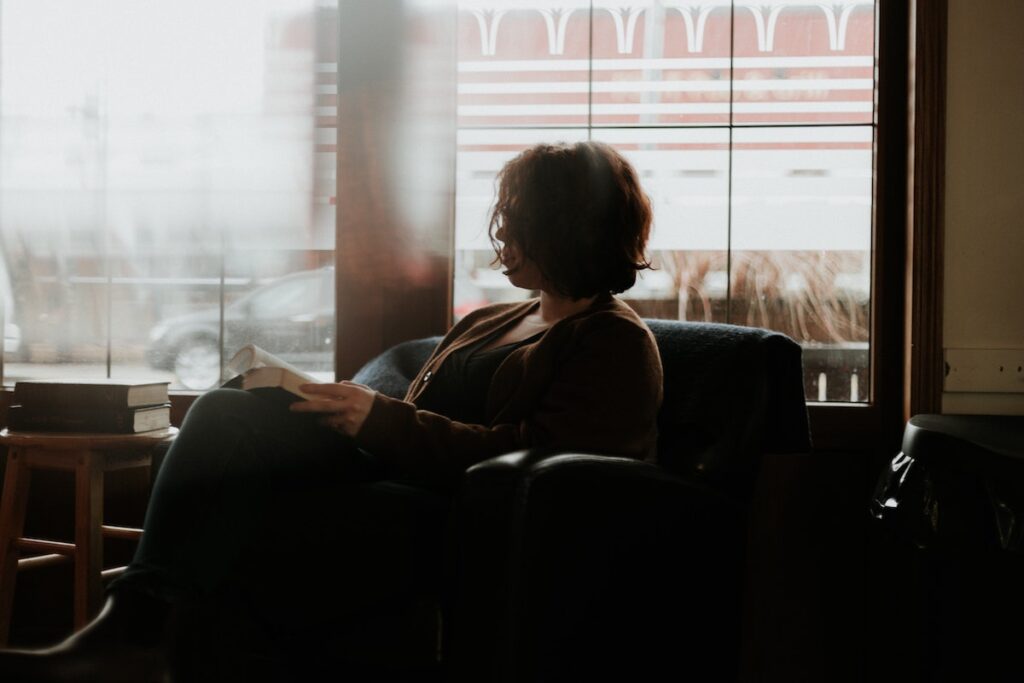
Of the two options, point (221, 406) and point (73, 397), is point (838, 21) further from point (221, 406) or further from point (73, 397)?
point (73, 397)

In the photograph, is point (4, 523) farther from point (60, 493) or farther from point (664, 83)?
point (664, 83)

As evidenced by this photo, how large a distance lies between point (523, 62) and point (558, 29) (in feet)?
0.39

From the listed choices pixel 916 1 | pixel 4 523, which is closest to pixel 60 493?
pixel 4 523

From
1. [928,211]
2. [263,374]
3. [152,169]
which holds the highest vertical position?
[152,169]

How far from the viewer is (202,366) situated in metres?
2.45

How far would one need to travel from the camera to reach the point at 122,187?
2.47m

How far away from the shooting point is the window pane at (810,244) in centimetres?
217

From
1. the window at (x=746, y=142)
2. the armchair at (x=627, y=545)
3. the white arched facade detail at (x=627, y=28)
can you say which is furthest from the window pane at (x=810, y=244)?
the armchair at (x=627, y=545)

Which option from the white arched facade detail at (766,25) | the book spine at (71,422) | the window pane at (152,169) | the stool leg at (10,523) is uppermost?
the white arched facade detail at (766,25)

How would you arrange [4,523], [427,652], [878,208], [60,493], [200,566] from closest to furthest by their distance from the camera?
1. [200,566]
2. [427,652]
3. [4,523]
4. [878,208]
5. [60,493]

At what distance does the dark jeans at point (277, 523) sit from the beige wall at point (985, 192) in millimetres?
1256

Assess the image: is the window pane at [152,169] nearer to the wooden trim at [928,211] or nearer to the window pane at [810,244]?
the window pane at [810,244]

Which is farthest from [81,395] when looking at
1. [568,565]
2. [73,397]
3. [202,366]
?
[568,565]

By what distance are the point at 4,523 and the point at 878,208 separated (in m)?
2.05
